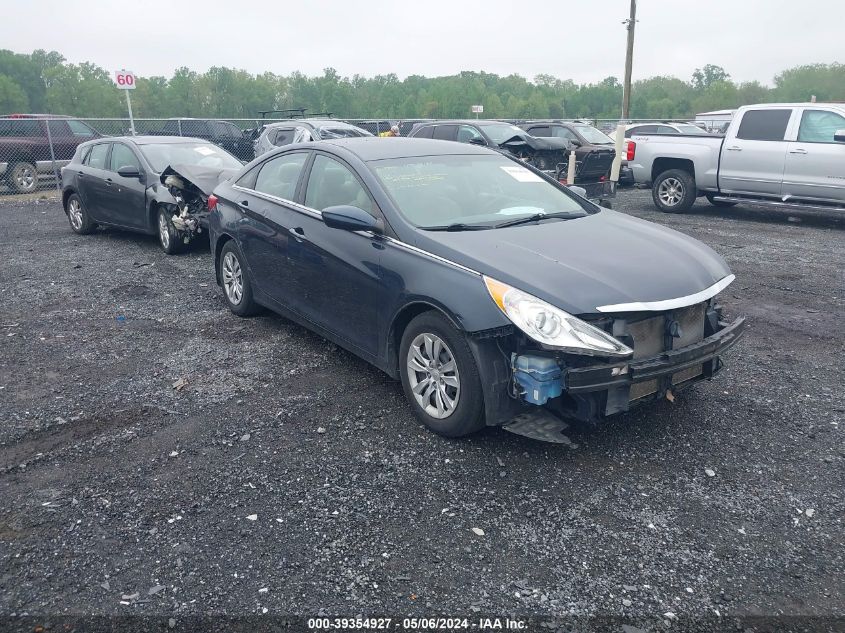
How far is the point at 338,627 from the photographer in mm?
2680

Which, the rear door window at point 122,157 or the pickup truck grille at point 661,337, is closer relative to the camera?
the pickup truck grille at point 661,337

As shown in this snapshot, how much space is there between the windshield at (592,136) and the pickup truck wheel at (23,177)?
1350cm

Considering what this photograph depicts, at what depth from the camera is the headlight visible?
3.52m

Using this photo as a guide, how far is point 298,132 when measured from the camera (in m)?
15.5

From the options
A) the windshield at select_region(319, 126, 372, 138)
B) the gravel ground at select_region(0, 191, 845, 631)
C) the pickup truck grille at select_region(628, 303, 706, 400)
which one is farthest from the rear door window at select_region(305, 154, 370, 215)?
the windshield at select_region(319, 126, 372, 138)

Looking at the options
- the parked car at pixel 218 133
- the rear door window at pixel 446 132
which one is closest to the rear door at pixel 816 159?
the rear door window at pixel 446 132

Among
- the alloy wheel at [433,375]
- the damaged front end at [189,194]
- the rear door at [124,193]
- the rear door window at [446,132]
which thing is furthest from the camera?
the rear door window at [446,132]

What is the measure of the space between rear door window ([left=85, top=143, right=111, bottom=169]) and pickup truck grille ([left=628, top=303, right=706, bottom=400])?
9269 millimetres

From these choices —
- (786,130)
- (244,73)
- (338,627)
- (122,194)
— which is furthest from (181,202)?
(244,73)

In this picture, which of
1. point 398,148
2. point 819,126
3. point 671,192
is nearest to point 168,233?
point 398,148

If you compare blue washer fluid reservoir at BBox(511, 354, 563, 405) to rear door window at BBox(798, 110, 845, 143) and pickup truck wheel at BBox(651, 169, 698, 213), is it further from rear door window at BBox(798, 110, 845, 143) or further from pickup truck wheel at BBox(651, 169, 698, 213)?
pickup truck wheel at BBox(651, 169, 698, 213)

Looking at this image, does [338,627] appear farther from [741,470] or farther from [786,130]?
[786,130]

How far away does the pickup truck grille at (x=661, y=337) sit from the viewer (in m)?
3.73

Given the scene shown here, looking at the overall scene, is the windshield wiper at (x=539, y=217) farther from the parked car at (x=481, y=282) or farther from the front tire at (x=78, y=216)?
the front tire at (x=78, y=216)
